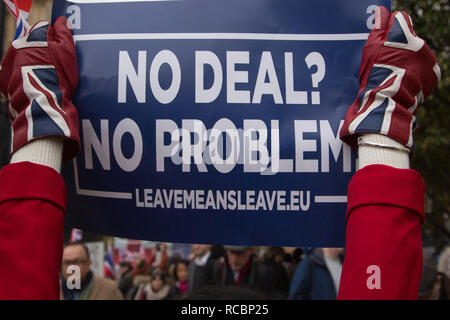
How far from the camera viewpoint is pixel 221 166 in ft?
5.85

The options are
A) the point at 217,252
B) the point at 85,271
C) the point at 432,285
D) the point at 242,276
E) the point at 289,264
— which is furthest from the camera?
the point at 289,264

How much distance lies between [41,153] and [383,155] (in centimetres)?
96

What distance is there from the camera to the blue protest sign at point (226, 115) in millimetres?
1784

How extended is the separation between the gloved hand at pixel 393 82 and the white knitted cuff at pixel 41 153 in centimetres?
87

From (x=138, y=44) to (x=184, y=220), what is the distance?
0.64 metres

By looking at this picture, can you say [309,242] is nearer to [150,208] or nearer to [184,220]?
[184,220]

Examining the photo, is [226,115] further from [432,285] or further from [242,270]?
[242,270]

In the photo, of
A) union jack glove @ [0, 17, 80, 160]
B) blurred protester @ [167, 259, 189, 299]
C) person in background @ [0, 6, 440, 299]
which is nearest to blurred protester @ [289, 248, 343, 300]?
blurred protester @ [167, 259, 189, 299]

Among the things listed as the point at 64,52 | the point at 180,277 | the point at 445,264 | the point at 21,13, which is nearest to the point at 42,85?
the point at 64,52

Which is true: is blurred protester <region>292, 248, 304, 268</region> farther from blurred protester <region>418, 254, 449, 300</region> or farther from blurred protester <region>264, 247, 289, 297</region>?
blurred protester <region>418, 254, 449, 300</region>

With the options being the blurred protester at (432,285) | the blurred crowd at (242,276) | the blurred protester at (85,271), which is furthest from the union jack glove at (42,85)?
the blurred protester at (432,285)

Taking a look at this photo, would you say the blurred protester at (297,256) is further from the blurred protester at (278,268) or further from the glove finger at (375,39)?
the glove finger at (375,39)

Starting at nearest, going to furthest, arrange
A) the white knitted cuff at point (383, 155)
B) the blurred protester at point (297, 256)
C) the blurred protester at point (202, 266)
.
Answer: the white knitted cuff at point (383, 155) → the blurred protester at point (202, 266) → the blurred protester at point (297, 256)

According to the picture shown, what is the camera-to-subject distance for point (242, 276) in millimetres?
5625
